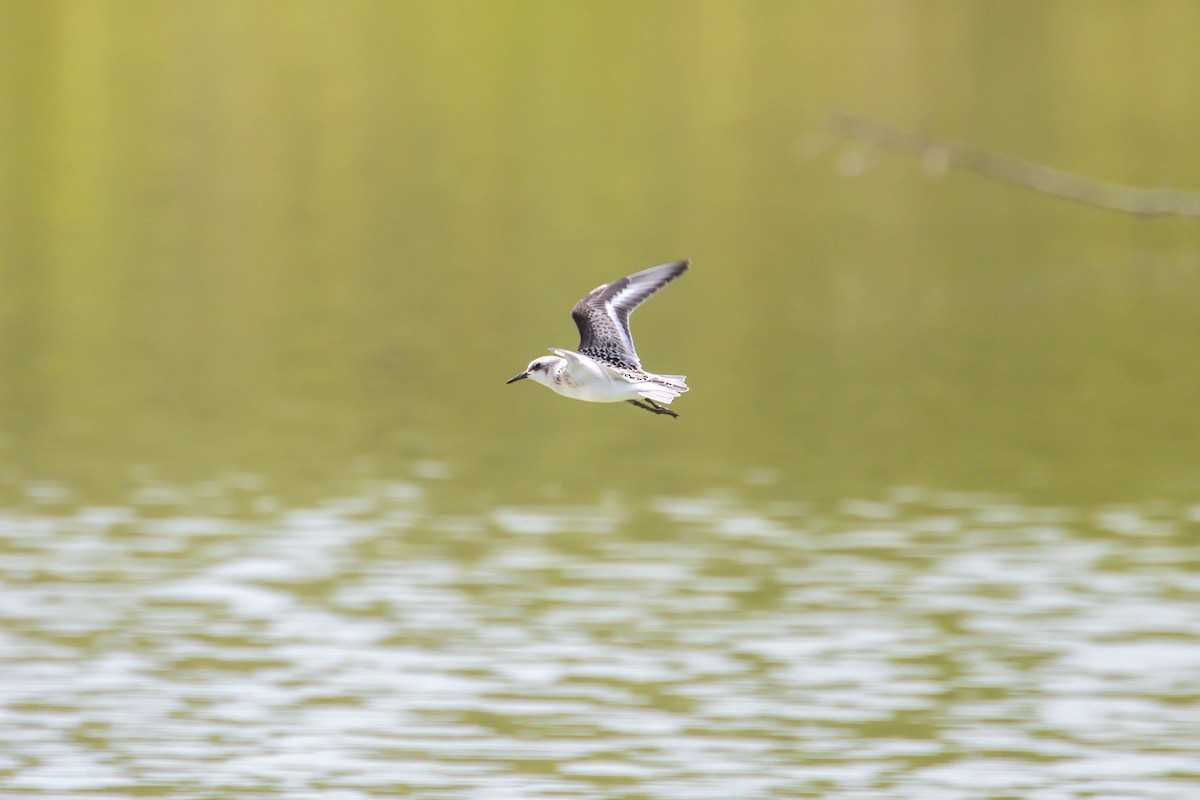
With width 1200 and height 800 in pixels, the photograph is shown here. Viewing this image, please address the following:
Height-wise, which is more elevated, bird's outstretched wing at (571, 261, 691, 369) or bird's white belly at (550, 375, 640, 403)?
bird's outstretched wing at (571, 261, 691, 369)

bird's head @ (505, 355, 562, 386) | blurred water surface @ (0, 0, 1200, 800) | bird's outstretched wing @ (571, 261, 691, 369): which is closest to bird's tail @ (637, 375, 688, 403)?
bird's head @ (505, 355, 562, 386)

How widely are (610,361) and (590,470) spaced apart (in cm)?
1616

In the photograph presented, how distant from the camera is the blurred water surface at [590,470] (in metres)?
16.9

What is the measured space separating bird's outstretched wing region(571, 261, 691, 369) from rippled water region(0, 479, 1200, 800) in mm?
5914

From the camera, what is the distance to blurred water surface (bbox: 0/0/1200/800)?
1688cm

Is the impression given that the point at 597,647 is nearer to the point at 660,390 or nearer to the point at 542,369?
the point at 542,369

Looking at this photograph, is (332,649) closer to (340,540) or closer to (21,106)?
(340,540)

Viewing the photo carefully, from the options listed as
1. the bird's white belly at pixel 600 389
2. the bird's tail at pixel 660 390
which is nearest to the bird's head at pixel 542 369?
the bird's white belly at pixel 600 389

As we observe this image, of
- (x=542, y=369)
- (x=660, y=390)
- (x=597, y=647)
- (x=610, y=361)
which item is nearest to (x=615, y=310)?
(x=610, y=361)

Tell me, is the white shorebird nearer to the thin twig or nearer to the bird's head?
the bird's head

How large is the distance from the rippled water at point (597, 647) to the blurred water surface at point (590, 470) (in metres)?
0.05

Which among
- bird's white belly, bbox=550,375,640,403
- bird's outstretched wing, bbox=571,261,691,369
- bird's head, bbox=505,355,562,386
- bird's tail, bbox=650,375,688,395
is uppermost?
bird's outstretched wing, bbox=571,261,691,369

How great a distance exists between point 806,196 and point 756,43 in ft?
106

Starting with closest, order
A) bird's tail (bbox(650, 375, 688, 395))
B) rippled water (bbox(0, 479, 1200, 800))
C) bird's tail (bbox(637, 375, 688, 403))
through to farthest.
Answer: bird's tail (bbox(637, 375, 688, 403)), bird's tail (bbox(650, 375, 688, 395)), rippled water (bbox(0, 479, 1200, 800))
